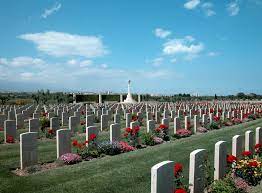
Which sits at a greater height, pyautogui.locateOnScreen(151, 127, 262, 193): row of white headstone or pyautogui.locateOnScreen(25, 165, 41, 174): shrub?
pyautogui.locateOnScreen(151, 127, 262, 193): row of white headstone

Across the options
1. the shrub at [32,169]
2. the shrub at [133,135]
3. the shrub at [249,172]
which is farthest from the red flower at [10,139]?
the shrub at [249,172]

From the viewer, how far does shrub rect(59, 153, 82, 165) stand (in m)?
9.83

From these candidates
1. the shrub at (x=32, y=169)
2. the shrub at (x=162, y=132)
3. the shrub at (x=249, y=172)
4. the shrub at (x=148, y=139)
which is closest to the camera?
the shrub at (x=249, y=172)

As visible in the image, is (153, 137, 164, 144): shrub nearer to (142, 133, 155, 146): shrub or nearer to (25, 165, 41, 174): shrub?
(142, 133, 155, 146): shrub

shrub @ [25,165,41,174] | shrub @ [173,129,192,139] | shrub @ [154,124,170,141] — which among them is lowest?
shrub @ [25,165,41,174]

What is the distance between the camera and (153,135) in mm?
14344

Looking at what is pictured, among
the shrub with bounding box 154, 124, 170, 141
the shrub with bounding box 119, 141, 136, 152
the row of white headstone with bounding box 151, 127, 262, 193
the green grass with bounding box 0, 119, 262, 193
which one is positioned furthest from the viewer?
the shrub with bounding box 154, 124, 170, 141

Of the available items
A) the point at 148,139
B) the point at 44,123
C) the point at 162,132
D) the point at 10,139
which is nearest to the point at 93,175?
the point at 148,139

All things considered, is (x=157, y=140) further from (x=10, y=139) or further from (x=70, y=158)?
(x=10, y=139)

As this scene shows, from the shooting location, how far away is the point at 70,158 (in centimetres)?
991

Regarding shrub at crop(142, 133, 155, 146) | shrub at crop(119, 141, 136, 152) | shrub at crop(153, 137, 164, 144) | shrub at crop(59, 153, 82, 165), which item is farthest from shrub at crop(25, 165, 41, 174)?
shrub at crop(153, 137, 164, 144)

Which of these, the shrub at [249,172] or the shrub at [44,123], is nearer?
the shrub at [249,172]

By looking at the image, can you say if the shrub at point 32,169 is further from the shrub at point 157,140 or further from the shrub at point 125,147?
the shrub at point 157,140

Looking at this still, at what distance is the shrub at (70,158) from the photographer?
32.2ft
